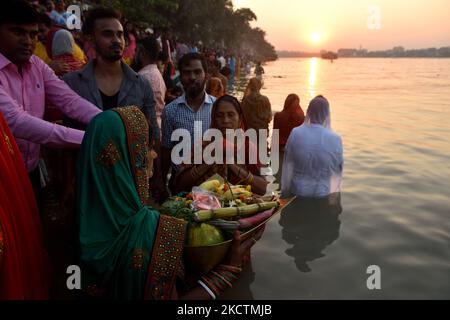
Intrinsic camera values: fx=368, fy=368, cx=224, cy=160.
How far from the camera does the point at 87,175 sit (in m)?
2.10

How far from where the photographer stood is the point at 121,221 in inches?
82.6

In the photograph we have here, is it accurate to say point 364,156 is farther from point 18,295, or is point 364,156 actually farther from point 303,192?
point 18,295

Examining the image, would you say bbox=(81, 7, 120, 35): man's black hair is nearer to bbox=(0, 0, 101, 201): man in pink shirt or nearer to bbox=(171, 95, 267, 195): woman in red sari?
bbox=(0, 0, 101, 201): man in pink shirt

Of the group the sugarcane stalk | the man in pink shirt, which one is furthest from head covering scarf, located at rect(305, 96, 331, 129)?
the man in pink shirt

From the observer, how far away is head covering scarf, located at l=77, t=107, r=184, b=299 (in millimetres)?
2061

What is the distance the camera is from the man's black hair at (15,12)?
259cm

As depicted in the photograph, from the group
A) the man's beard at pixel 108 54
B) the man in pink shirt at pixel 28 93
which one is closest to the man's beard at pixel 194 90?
the man's beard at pixel 108 54

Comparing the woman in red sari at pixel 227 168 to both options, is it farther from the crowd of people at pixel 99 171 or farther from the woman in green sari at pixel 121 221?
the woman in green sari at pixel 121 221

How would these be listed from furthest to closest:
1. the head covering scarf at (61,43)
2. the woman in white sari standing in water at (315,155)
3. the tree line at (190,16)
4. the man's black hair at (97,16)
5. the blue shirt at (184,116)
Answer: the tree line at (190,16) < the woman in white sari standing in water at (315,155) < the head covering scarf at (61,43) < the blue shirt at (184,116) < the man's black hair at (97,16)

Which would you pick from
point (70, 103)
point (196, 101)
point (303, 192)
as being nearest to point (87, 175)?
point (70, 103)

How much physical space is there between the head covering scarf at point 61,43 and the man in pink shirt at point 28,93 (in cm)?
177

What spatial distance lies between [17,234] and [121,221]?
0.78 metres

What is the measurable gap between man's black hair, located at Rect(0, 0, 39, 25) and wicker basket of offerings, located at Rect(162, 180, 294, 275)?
5.52ft

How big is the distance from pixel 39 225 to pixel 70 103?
3.50 feet
